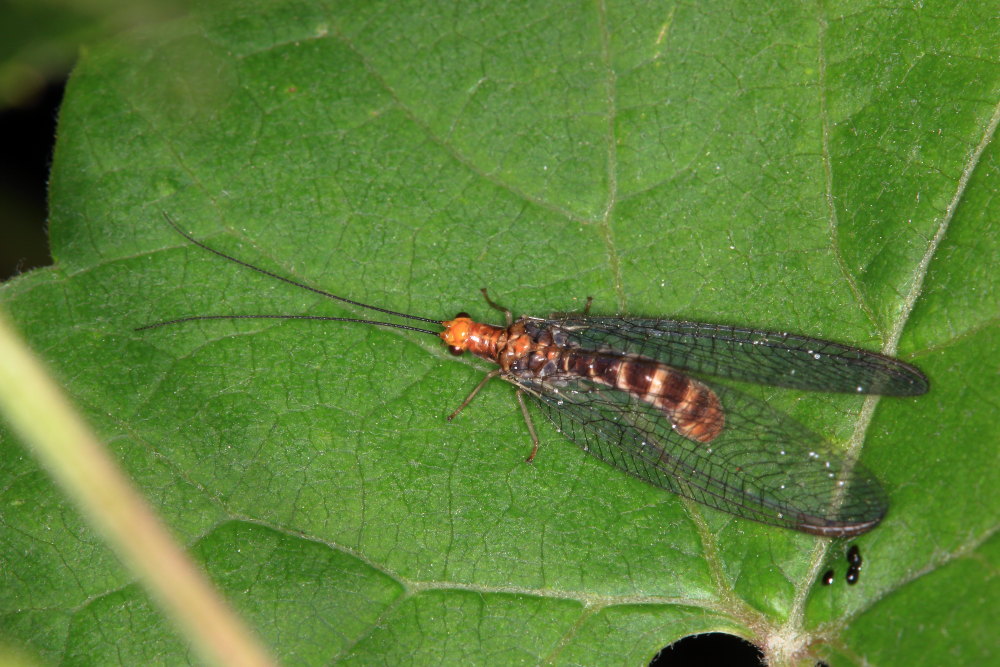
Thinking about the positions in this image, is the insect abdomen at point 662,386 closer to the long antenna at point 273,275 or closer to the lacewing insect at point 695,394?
the lacewing insect at point 695,394

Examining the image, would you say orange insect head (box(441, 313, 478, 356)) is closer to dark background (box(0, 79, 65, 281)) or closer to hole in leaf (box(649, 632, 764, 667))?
hole in leaf (box(649, 632, 764, 667))

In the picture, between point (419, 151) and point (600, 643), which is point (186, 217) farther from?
point (600, 643)

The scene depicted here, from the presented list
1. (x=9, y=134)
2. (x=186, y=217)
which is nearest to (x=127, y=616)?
(x=186, y=217)

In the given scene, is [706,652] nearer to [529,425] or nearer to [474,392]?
[529,425]

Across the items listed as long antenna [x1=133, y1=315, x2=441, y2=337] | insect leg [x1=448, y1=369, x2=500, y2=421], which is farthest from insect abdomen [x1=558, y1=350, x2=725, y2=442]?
long antenna [x1=133, y1=315, x2=441, y2=337]

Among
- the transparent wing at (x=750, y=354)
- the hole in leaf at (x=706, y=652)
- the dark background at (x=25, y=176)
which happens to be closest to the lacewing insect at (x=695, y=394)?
the transparent wing at (x=750, y=354)

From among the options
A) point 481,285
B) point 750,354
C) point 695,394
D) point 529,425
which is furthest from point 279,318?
point 750,354
